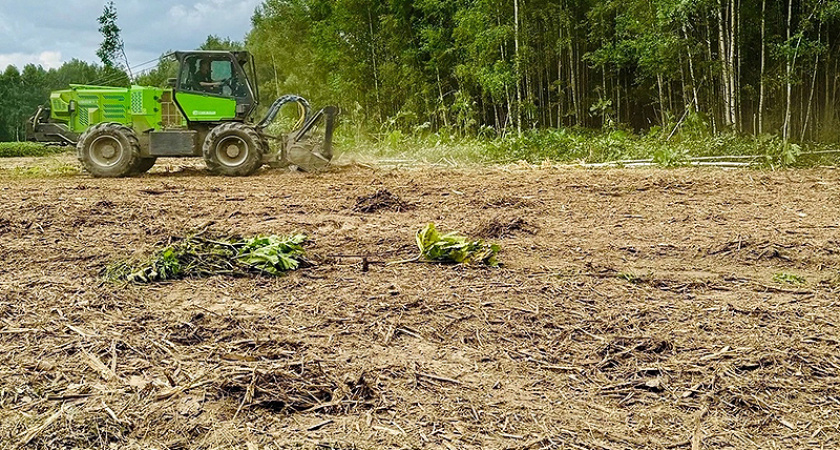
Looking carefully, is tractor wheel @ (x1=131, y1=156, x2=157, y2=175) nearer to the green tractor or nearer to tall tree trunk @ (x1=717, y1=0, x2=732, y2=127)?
the green tractor

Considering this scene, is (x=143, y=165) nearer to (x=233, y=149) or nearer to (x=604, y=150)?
(x=233, y=149)

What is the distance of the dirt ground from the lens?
2.19m

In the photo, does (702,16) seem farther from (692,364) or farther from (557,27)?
(692,364)

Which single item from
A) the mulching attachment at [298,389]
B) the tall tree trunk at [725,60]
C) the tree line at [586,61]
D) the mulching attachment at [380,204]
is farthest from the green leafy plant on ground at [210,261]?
the tall tree trunk at [725,60]

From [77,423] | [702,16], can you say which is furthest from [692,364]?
[702,16]

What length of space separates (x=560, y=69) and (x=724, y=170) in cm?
1098

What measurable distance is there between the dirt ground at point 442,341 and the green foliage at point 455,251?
12cm

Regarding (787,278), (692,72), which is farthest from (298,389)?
(692,72)

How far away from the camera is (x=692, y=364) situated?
2672 millimetres

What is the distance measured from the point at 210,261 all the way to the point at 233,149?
720 centimetres

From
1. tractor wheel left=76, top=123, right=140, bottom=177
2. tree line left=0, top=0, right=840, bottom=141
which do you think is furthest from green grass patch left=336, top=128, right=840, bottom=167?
tractor wheel left=76, top=123, right=140, bottom=177

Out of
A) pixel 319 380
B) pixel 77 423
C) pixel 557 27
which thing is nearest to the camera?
pixel 77 423

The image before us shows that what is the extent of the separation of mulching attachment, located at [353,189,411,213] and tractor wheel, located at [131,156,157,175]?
5800 mm

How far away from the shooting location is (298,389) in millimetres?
2408
